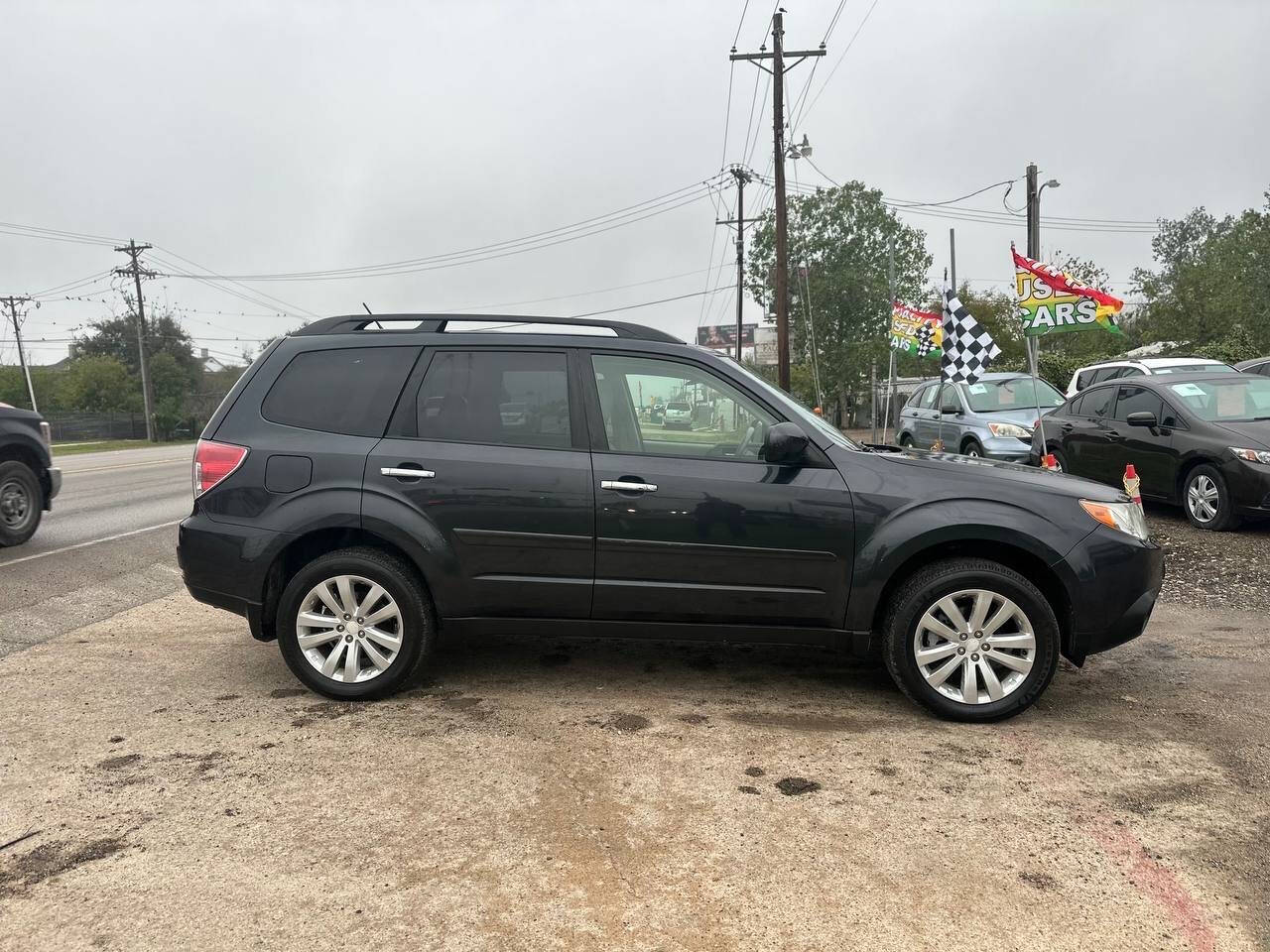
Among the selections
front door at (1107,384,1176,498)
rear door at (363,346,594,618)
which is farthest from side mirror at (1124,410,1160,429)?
rear door at (363,346,594,618)

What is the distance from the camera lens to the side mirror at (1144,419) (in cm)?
870

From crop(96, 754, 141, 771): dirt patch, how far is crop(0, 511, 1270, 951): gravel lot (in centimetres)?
1

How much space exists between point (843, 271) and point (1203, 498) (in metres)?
42.1

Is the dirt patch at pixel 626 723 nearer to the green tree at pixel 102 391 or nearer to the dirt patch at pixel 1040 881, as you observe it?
the dirt patch at pixel 1040 881

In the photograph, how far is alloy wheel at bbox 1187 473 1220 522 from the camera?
8.15 metres

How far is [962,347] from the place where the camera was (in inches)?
501

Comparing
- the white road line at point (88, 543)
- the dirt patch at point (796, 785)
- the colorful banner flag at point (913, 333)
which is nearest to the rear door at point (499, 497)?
the dirt patch at point (796, 785)

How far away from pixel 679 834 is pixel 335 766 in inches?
58.2

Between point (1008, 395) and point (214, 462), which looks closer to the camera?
point (214, 462)

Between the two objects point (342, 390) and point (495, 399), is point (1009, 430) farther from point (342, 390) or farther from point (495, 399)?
point (342, 390)

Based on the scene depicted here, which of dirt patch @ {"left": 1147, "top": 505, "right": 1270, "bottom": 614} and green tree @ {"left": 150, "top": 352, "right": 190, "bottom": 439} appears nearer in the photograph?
dirt patch @ {"left": 1147, "top": 505, "right": 1270, "bottom": 614}

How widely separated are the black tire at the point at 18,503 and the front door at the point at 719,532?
695 centimetres

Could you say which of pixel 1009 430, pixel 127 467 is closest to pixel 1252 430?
pixel 1009 430

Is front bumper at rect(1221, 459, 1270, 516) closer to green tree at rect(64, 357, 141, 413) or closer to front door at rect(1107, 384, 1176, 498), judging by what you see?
front door at rect(1107, 384, 1176, 498)
